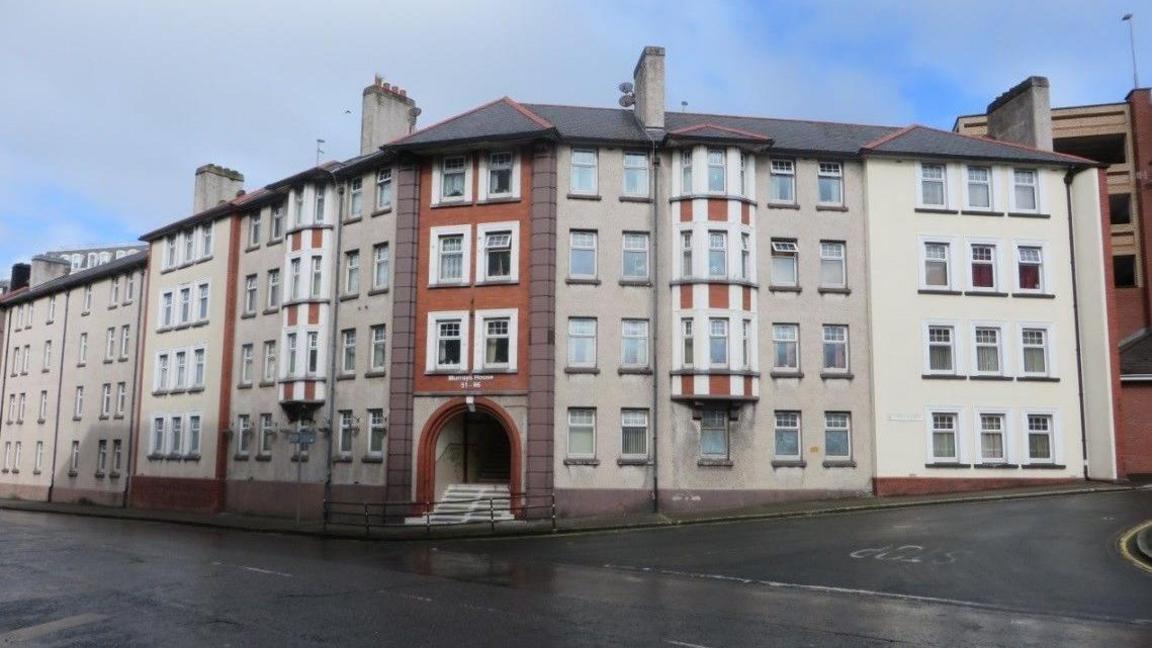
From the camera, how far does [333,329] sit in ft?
113

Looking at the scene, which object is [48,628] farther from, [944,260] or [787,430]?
[944,260]

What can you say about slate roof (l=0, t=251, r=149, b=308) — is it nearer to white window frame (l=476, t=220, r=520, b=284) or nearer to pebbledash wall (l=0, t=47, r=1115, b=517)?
pebbledash wall (l=0, t=47, r=1115, b=517)

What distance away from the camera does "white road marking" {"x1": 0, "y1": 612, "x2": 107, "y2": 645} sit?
37.4 feet

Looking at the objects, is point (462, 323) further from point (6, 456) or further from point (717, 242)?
point (6, 456)

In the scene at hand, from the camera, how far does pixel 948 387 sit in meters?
31.2

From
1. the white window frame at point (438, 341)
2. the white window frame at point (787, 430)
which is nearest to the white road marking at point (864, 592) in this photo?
the white window frame at point (787, 430)

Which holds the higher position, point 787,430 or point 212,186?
point 212,186

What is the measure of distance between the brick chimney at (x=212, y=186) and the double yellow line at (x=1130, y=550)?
37935 mm

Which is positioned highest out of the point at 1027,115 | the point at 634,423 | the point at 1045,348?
the point at 1027,115

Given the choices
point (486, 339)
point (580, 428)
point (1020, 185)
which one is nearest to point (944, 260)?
point (1020, 185)

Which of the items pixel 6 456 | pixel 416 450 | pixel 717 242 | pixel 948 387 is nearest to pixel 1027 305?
pixel 948 387

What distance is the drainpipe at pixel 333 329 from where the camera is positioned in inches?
1300

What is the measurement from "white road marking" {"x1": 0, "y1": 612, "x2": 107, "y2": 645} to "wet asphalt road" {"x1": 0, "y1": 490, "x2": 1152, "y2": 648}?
0.14 ft

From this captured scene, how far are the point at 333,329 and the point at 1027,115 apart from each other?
26.2 m
